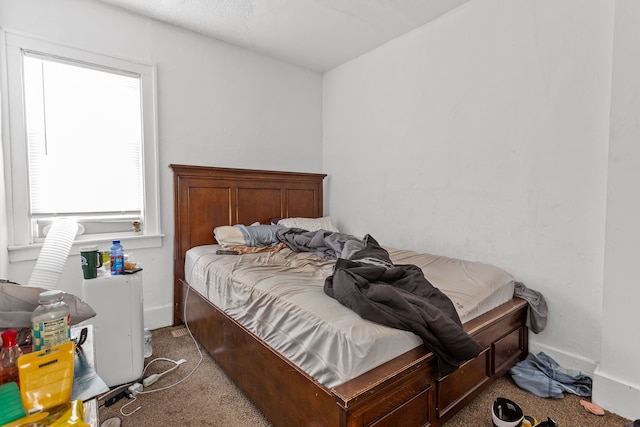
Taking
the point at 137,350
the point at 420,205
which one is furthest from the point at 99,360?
the point at 420,205

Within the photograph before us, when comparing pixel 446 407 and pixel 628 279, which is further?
pixel 628 279

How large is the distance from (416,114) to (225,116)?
1819 millimetres

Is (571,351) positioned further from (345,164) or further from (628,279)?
(345,164)

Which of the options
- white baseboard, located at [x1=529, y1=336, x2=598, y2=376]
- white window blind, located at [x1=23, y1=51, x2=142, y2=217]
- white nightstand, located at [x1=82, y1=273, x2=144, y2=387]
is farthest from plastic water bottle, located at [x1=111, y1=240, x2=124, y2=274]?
white baseboard, located at [x1=529, y1=336, x2=598, y2=376]

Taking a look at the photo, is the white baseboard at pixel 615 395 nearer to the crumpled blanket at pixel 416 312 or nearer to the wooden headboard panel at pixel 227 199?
Result: the crumpled blanket at pixel 416 312

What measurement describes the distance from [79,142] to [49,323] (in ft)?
6.72

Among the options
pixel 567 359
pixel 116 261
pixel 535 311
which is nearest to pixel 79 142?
pixel 116 261

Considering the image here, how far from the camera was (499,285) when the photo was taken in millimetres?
1971

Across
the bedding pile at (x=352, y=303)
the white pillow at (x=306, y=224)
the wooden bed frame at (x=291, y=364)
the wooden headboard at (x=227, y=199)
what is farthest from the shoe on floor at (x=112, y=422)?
the white pillow at (x=306, y=224)

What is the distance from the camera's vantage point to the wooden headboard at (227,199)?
284 centimetres

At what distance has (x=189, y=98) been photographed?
2.89 metres

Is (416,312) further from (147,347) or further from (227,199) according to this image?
(227,199)

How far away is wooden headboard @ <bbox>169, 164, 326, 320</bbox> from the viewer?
284cm

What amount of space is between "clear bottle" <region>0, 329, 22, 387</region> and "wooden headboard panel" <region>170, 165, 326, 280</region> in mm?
2017
